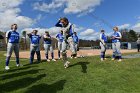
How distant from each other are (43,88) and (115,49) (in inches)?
295

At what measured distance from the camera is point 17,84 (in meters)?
11.8

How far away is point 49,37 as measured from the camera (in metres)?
19.2

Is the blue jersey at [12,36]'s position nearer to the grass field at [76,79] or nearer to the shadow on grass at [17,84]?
the grass field at [76,79]

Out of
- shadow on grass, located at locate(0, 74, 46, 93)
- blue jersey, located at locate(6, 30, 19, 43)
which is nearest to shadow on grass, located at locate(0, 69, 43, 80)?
shadow on grass, located at locate(0, 74, 46, 93)

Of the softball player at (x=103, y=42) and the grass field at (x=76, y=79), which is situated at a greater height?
the softball player at (x=103, y=42)

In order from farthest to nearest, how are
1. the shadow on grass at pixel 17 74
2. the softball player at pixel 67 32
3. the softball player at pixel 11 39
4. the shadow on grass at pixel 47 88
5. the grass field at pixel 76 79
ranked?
1. the softball player at pixel 11 39
2. the softball player at pixel 67 32
3. the shadow on grass at pixel 17 74
4. the grass field at pixel 76 79
5. the shadow on grass at pixel 47 88

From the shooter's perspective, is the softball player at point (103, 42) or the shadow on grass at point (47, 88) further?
the softball player at point (103, 42)

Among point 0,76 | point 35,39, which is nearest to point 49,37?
point 35,39

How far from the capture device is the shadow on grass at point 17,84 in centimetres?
1118

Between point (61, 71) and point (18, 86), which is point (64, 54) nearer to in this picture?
point (61, 71)

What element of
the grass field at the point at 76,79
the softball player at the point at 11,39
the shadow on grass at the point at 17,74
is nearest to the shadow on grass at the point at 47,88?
the grass field at the point at 76,79

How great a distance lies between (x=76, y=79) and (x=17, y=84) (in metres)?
2.38

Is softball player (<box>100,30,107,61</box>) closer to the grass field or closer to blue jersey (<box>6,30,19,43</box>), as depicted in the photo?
the grass field

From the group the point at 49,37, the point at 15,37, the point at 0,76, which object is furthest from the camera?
the point at 49,37
